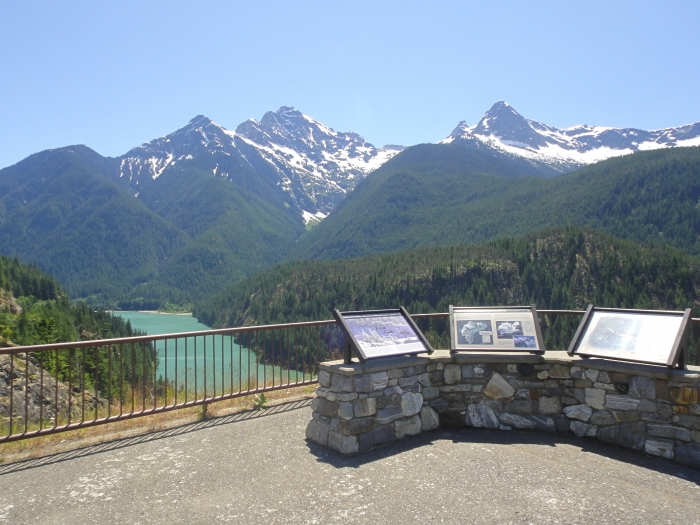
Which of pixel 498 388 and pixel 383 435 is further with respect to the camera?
pixel 498 388

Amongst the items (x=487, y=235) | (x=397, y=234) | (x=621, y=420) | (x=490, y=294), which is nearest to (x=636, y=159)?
(x=487, y=235)

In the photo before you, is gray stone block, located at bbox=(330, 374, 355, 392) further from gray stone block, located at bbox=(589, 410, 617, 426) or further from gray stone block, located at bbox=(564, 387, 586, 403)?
gray stone block, located at bbox=(589, 410, 617, 426)

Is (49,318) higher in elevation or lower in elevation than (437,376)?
lower

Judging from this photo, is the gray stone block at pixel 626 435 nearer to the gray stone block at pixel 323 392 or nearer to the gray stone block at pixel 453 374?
the gray stone block at pixel 453 374

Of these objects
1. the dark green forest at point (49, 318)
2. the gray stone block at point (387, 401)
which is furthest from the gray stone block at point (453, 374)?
the dark green forest at point (49, 318)

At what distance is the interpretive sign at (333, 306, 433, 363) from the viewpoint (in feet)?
22.7

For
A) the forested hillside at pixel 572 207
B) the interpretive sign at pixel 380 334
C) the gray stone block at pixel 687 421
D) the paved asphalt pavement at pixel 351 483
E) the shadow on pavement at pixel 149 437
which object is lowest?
the shadow on pavement at pixel 149 437

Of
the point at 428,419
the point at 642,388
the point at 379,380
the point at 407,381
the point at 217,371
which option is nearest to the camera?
the point at 642,388

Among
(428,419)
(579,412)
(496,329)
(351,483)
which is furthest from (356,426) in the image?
(579,412)

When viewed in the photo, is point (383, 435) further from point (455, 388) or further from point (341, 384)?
point (455, 388)

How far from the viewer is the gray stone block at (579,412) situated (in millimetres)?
6773

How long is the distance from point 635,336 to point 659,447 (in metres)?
1.39

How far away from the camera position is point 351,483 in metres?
5.43

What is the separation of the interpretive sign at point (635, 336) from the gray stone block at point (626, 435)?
85cm
